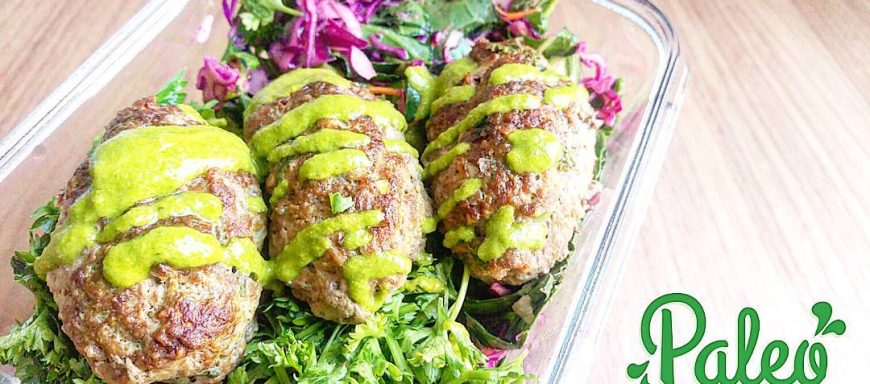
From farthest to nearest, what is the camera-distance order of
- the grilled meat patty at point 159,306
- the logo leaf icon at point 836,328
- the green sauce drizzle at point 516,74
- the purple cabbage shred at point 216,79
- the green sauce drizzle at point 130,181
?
1. the logo leaf icon at point 836,328
2. the purple cabbage shred at point 216,79
3. the green sauce drizzle at point 516,74
4. the green sauce drizzle at point 130,181
5. the grilled meat patty at point 159,306

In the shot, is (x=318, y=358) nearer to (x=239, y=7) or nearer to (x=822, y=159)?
(x=239, y=7)

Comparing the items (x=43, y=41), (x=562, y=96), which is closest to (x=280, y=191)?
(x=562, y=96)

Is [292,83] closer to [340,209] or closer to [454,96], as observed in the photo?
[454,96]

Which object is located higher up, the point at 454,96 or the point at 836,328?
the point at 454,96

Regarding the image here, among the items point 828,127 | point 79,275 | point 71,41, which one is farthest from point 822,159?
point 71,41

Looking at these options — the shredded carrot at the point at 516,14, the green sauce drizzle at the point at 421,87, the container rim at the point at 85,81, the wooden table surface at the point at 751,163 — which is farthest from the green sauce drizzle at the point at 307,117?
the wooden table surface at the point at 751,163

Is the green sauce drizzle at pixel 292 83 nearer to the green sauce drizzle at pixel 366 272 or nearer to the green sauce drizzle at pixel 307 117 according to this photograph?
the green sauce drizzle at pixel 307 117

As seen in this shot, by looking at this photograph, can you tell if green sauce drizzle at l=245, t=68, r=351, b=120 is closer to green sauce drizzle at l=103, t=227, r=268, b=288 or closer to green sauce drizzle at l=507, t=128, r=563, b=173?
green sauce drizzle at l=507, t=128, r=563, b=173
